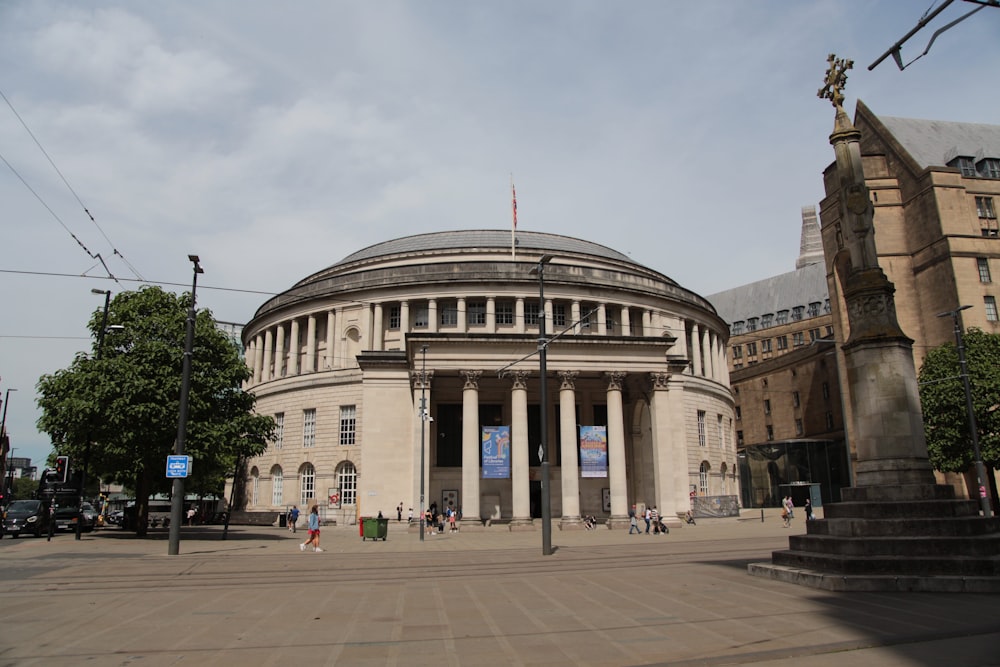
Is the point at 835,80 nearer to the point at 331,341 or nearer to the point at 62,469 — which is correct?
A: the point at 62,469

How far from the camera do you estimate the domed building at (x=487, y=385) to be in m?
45.4

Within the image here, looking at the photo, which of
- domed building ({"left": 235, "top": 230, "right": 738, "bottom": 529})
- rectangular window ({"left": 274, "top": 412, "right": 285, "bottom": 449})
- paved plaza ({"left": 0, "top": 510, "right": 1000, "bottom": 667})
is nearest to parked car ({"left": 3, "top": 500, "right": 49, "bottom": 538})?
domed building ({"left": 235, "top": 230, "right": 738, "bottom": 529})

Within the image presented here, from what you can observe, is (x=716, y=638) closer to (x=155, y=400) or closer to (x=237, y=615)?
(x=237, y=615)

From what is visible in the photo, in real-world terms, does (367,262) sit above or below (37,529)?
above

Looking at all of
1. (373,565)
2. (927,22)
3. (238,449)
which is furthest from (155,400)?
(927,22)

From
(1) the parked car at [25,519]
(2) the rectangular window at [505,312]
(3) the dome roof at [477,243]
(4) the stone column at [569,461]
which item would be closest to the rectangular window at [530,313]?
(2) the rectangular window at [505,312]

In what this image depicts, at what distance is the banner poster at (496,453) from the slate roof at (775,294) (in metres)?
81.1

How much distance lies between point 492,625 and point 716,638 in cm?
350

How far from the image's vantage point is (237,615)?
12.2m

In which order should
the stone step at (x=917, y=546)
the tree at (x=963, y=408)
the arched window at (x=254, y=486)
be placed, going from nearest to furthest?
the stone step at (x=917, y=546), the tree at (x=963, y=408), the arched window at (x=254, y=486)

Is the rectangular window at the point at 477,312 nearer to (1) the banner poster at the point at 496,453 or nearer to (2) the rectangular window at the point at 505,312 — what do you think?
(2) the rectangular window at the point at 505,312

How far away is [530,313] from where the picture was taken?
61.2 metres

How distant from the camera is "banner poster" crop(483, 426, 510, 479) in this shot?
41.3 metres

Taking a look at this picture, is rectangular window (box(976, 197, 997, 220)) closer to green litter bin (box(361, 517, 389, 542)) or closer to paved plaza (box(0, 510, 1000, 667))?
paved plaza (box(0, 510, 1000, 667))
